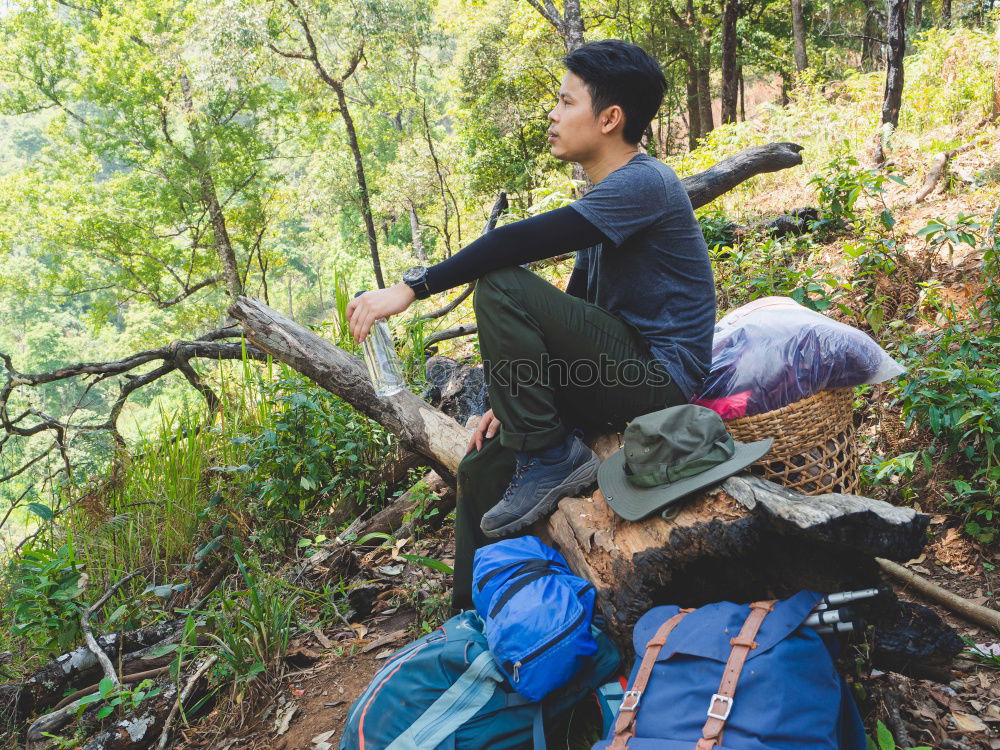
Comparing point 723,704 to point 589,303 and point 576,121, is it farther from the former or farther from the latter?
point 576,121

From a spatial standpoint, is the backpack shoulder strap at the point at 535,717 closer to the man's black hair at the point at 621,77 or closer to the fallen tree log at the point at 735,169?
the man's black hair at the point at 621,77

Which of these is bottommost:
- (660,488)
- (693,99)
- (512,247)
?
(660,488)

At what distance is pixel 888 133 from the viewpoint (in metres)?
6.11

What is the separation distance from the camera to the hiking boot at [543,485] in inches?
90.8

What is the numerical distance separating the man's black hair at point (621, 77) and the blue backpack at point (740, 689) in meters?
1.64

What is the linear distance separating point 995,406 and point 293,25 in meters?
16.4

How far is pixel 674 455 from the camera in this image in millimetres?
1922

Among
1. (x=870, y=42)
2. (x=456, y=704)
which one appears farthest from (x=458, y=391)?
(x=870, y=42)

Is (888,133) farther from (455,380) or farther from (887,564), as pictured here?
(887,564)

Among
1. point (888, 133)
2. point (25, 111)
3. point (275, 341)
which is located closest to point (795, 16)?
point (888, 133)

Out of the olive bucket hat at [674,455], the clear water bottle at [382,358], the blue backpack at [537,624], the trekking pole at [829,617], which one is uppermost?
the clear water bottle at [382,358]

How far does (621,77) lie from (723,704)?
6.22 feet

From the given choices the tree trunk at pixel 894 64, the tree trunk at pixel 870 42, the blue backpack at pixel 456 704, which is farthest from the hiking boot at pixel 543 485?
the tree trunk at pixel 870 42

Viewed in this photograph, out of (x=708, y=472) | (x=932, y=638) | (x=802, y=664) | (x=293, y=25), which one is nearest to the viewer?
(x=802, y=664)
